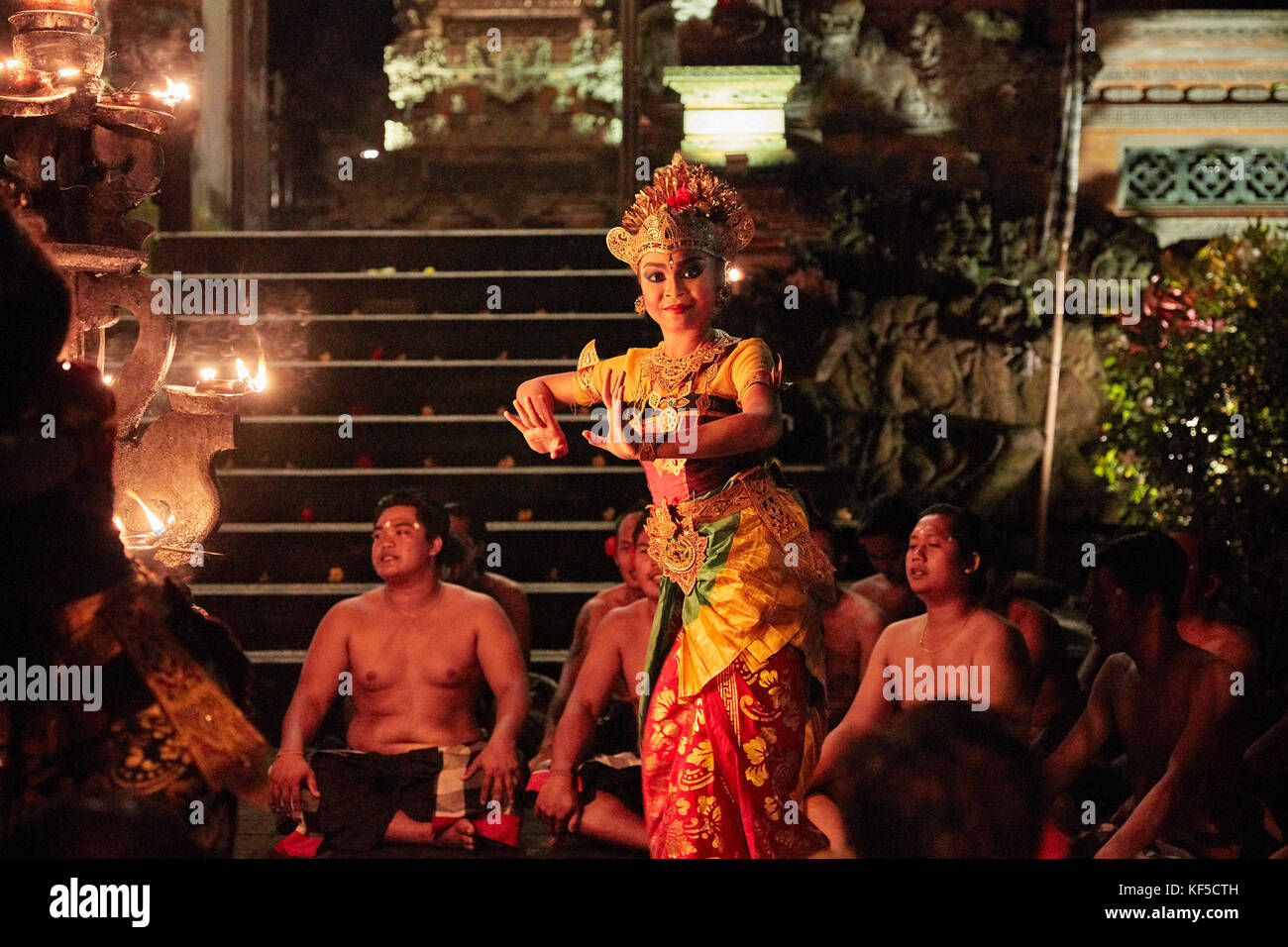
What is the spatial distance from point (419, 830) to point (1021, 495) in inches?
210

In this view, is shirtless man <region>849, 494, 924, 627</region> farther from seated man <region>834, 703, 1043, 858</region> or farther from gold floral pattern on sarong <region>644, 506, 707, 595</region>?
seated man <region>834, 703, 1043, 858</region>

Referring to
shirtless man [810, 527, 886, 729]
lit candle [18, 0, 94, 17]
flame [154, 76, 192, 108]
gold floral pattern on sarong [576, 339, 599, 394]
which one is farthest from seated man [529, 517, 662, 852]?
lit candle [18, 0, 94, 17]

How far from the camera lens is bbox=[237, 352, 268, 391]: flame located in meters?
4.52

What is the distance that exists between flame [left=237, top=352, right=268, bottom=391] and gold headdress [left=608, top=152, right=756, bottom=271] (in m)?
1.40

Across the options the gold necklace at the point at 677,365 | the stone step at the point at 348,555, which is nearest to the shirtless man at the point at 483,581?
the stone step at the point at 348,555

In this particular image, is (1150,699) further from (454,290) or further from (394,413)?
(454,290)

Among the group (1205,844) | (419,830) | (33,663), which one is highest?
(33,663)

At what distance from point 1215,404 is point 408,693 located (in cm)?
475

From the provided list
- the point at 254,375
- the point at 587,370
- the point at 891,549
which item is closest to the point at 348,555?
the point at 254,375

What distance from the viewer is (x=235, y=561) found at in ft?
23.2

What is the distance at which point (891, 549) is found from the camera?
5.51 m

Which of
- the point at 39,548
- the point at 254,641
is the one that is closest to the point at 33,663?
the point at 39,548

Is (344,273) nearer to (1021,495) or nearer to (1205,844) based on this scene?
(1021,495)
